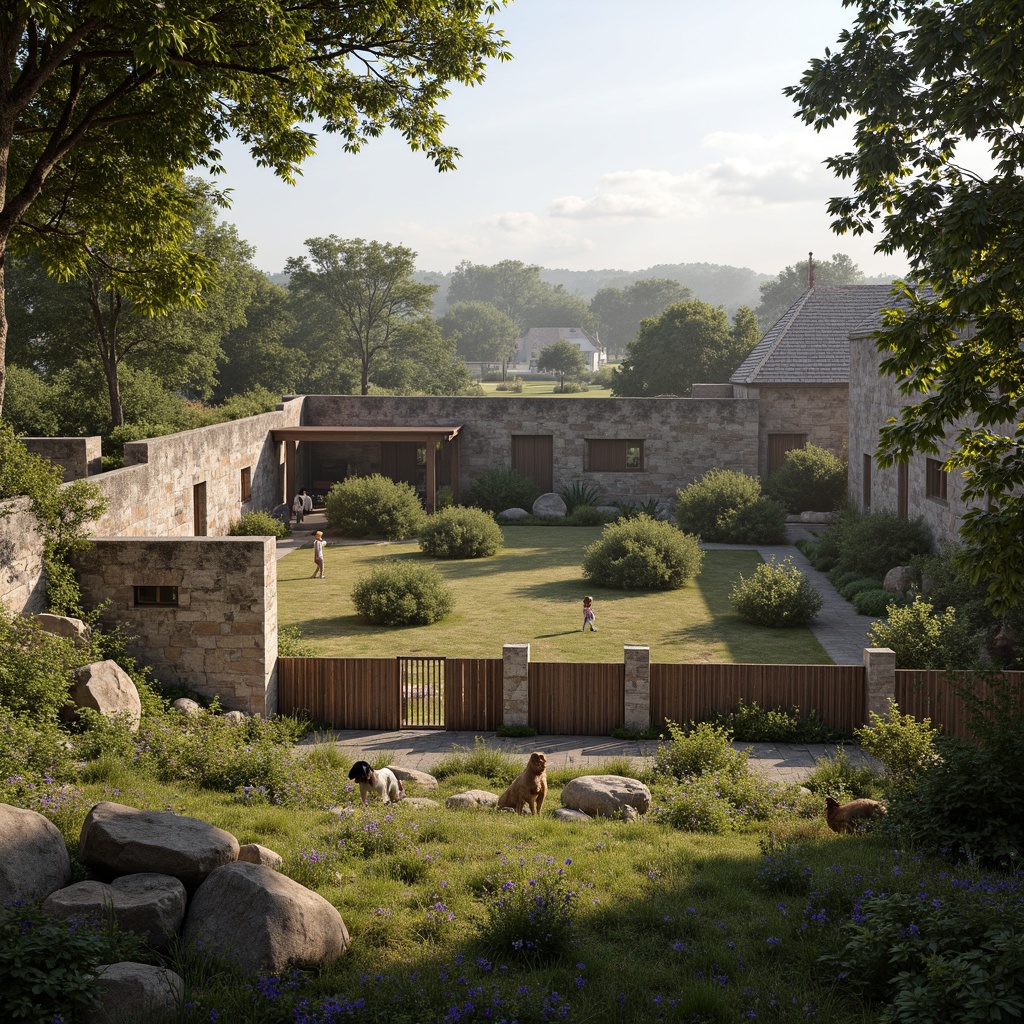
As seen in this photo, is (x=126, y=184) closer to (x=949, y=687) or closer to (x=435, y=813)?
(x=435, y=813)

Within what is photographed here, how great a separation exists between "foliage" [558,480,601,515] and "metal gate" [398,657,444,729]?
1809 centimetres

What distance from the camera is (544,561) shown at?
24531mm

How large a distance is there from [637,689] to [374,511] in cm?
1521

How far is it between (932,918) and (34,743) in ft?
25.9

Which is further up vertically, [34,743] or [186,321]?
[186,321]

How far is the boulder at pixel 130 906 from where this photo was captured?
5988mm

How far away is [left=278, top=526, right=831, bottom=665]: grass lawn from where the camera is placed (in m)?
16.4


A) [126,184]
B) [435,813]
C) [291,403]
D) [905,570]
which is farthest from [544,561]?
[435,813]

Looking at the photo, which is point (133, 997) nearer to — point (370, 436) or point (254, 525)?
point (254, 525)

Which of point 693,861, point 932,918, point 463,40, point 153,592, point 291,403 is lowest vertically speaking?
point 693,861

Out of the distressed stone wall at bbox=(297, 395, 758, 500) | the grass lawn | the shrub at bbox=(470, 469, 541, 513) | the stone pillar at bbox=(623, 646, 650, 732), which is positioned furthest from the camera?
the distressed stone wall at bbox=(297, 395, 758, 500)

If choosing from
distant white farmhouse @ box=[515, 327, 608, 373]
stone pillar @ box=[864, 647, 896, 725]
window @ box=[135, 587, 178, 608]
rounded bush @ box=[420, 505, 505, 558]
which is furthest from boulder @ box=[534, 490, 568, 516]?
distant white farmhouse @ box=[515, 327, 608, 373]

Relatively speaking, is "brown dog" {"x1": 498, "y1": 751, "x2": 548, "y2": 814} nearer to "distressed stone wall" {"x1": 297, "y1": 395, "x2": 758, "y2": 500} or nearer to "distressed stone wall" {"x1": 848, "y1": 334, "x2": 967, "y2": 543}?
"distressed stone wall" {"x1": 848, "y1": 334, "x2": 967, "y2": 543}

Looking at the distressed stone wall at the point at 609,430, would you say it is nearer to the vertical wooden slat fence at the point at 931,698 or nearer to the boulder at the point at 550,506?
the boulder at the point at 550,506
